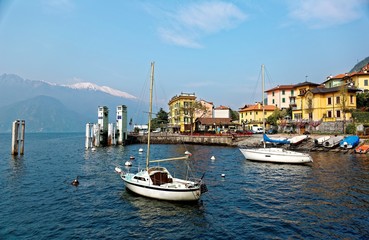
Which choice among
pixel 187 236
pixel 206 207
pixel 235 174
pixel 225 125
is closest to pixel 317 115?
pixel 225 125

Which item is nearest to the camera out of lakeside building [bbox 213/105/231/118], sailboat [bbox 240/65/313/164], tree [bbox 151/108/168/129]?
sailboat [bbox 240/65/313/164]

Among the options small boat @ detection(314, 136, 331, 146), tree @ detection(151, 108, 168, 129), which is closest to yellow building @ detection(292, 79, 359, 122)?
small boat @ detection(314, 136, 331, 146)

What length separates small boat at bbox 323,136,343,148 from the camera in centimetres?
5488

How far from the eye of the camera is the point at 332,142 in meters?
55.8

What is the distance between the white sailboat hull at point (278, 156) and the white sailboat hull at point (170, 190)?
972 inches

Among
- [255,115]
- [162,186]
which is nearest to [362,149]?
[162,186]

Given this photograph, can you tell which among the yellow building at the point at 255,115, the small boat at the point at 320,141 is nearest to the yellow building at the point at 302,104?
the yellow building at the point at 255,115

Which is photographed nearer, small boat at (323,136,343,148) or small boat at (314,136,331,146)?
small boat at (323,136,343,148)

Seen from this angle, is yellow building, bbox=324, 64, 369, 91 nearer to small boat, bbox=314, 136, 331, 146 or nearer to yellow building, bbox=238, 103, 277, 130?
yellow building, bbox=238, 103, 277, 130

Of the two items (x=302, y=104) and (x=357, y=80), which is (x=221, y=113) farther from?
(x=357, y=80)

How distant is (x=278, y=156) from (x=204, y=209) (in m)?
25.6

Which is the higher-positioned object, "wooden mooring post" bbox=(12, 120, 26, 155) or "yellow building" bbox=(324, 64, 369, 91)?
"yellow building" bbox=(324, 64, 369, 91)

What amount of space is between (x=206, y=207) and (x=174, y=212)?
294 cm

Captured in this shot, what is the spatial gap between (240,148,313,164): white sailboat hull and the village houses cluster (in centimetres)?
3279
